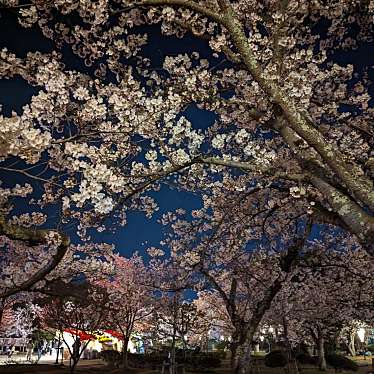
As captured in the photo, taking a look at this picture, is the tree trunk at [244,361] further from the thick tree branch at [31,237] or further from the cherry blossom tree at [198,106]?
the thick tree branch at [31,237]

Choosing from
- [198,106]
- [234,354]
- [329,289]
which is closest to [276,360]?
[329,289]

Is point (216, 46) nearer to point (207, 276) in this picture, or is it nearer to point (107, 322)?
point (207, 276)

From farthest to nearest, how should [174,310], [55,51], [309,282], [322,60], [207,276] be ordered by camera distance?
[174,310] < [309,282] < [207,276] < [322,60] < [55,51]

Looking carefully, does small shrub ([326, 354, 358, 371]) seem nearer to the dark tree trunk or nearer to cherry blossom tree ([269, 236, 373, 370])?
cherry blossom tree ([269, 236, 373, 370])

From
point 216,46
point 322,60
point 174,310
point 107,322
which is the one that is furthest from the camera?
point 107,322

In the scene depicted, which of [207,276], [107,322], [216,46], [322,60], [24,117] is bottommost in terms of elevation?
[107,322]

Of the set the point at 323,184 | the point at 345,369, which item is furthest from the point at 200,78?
the point at 345,369

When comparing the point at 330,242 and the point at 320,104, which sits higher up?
the point at 320,104

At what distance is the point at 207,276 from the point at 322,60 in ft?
24.3

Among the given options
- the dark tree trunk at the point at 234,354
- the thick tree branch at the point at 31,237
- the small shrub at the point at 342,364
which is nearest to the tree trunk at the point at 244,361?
the dark tree trunk at the point at 234,354

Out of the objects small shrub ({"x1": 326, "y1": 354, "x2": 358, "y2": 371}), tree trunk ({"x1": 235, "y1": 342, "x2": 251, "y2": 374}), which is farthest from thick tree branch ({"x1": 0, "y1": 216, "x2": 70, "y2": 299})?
small shrub ({"x1": 326, "y1": 354, "x2": 358, "y2": 371})

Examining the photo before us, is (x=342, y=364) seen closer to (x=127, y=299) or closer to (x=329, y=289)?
(x=329, y=289)

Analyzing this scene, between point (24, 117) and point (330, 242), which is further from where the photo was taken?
point (330, 242)

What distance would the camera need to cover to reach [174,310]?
2233 cm
